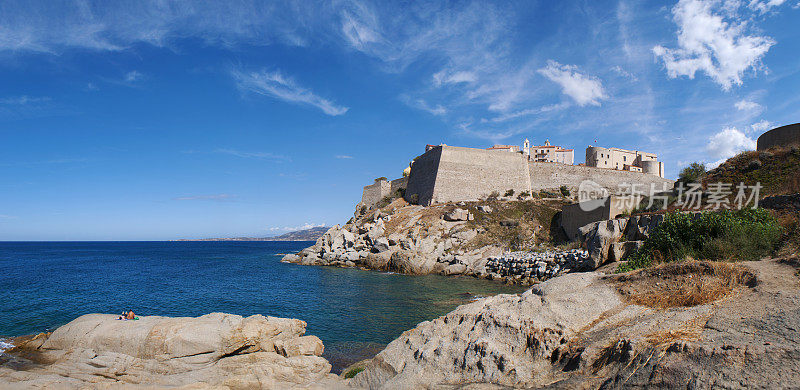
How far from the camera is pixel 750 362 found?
138 inches

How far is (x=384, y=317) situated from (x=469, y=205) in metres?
25.1

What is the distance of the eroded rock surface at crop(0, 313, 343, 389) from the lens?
7.32 m

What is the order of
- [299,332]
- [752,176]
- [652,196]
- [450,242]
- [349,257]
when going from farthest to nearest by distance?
[349,257] < [450,242] < [652,196] < [752,176] < [299,332]

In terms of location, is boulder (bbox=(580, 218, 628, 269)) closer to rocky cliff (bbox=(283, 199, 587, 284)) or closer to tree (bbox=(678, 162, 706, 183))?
rocky cliff (bbox=(283, 199, 587, 284))

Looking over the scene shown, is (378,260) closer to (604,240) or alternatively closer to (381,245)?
(381,245)

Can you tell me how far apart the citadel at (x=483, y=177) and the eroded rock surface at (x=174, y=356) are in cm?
3279

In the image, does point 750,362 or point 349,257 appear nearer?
point 750,362

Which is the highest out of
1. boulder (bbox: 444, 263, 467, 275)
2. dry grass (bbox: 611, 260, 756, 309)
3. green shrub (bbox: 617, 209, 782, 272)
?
green shrub (bbox: 617, 209, 782, 272)

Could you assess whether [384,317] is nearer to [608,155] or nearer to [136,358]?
[136,358]

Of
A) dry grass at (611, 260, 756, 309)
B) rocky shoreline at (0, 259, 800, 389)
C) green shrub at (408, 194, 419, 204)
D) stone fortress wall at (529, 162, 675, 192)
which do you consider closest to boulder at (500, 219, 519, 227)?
green shrub at (408, 194, 419, 204)

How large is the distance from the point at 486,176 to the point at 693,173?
1965 centimetres

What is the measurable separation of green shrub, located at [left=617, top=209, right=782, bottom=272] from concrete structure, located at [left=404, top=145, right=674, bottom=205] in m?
28.7

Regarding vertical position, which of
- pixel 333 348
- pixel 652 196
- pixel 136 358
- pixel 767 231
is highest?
pixel 652 196

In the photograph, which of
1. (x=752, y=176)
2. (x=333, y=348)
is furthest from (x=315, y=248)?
(x=752, y=176)
